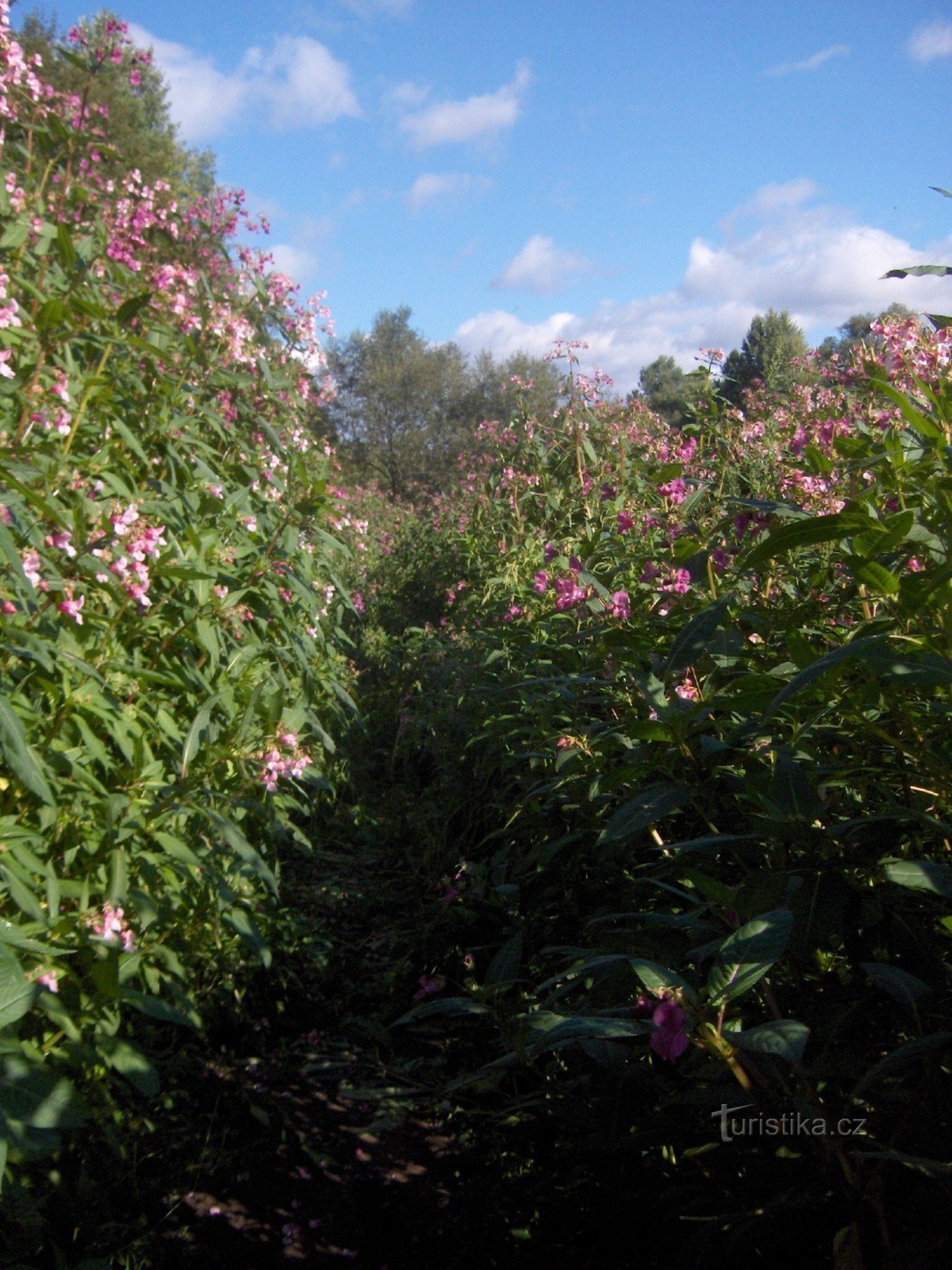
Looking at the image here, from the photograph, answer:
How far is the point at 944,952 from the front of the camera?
135cm

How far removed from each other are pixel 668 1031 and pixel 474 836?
3330 mm

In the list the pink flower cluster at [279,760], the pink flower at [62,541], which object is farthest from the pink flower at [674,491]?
the pink flower at [62,541]

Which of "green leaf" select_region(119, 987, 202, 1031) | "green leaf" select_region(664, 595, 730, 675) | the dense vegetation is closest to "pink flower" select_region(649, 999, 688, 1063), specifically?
the dense vegetation

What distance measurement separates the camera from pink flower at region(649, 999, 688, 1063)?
105 centimetres

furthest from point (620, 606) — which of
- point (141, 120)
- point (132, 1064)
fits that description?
point (141, 120)

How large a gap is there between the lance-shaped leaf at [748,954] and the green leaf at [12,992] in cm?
104

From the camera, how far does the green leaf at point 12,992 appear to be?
56.7 inches

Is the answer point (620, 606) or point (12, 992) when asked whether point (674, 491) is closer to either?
point (620, 606)

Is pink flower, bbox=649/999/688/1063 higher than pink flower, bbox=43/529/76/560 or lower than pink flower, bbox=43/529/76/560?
lower

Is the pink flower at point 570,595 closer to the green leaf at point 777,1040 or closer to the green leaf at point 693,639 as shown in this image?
the green leaf at point 693,639

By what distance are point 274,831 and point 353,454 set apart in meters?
22.5

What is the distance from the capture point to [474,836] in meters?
4.35

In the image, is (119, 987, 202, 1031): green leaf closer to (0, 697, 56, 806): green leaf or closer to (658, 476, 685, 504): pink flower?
(0, 697, 56, 806): green leaf

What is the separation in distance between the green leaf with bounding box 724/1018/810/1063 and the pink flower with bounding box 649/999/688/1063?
0.24 ft
